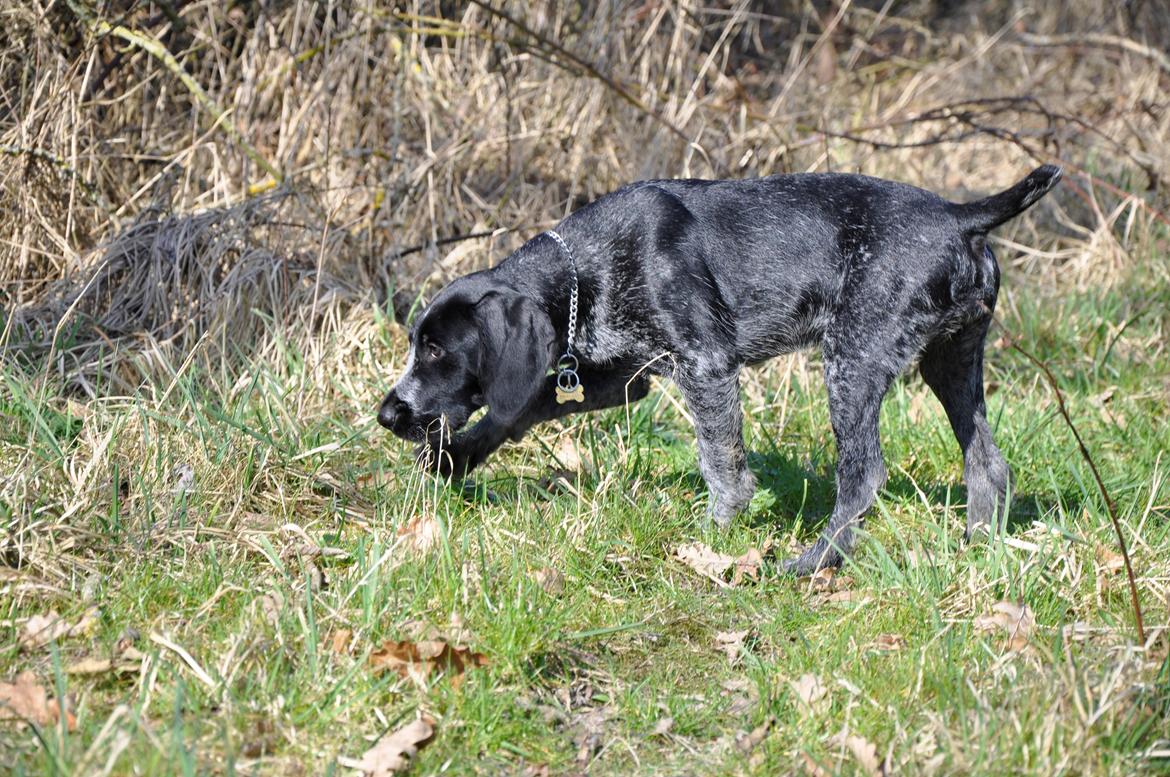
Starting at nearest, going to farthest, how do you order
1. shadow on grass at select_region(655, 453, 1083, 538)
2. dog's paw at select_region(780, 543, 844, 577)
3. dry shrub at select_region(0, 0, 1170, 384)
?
1. dog's paw at select_region(780, 543, 844, 577)
2. shadow on grass at select_region(655, 453, 1083, 538)
3. dry shrub at select_region(0, 0, 1170, 384)

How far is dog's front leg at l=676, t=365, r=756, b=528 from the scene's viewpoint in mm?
4480

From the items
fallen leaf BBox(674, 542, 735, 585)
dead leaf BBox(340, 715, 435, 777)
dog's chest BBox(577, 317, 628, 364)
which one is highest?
dog's chest BBox(577, 317, 628, 364)

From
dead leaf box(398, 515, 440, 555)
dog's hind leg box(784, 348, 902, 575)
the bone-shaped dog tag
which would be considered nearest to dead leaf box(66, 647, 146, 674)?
dead leaf box(398, 515, 440, 555)

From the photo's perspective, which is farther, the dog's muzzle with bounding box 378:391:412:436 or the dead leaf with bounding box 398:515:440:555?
the dog's muzzle with bounding box 378:391:412:436

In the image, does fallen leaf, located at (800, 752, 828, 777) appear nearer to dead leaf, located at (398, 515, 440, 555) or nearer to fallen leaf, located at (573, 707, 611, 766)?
fallen leaf, located at (573, 707, 611, 766)

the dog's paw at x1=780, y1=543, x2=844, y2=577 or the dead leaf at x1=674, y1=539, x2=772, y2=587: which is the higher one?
the dead leaf at x1=674, y1=539, x2=772, y2=587

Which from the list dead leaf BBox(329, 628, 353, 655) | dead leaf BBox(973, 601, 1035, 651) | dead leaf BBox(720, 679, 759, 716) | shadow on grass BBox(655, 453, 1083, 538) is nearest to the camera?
dead leaf BBox(329, 628, 353, 655)

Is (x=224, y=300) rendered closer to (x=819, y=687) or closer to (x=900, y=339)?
(x=900, y=339)

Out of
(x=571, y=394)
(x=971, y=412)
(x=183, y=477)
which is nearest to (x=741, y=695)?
(x=571, y=394)

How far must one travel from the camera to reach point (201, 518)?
3.94 meters

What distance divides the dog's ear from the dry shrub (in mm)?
1660

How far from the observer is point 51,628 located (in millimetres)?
3199

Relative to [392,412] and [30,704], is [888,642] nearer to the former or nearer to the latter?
[392,412]

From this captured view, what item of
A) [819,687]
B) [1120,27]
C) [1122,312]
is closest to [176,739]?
[819,687]
